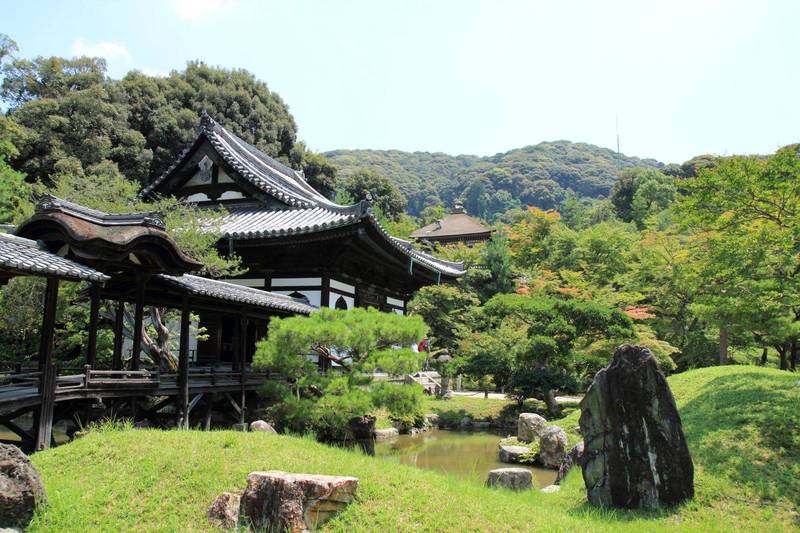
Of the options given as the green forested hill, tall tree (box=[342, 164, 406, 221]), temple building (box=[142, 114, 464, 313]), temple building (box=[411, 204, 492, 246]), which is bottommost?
temple building (box=[142, 114, 464, 313])

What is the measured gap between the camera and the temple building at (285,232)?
1513cm

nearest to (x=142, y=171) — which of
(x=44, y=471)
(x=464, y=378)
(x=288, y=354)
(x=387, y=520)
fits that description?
(x=464, y=378)

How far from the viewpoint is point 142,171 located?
98.8 feet

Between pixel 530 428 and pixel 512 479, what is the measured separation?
19.8 ft

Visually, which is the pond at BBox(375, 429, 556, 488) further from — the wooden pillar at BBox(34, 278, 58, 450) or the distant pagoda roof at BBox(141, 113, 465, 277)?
the wooden pillar at BBox(34, 278, 58, 450)

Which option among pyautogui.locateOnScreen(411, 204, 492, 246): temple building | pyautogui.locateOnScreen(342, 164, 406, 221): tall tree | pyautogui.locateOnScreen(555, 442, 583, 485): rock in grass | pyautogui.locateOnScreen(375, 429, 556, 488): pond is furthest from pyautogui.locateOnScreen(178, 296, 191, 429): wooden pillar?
pyautogui.locateOnScreen(411, 204, 492, 246): temple building

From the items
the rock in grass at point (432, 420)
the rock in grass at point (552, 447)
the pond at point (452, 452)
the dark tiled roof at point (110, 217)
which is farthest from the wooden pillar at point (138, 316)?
the rock in grass at point (432, 420)

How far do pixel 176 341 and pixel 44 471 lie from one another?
35.9 ft

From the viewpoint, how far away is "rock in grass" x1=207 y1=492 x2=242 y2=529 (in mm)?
5324

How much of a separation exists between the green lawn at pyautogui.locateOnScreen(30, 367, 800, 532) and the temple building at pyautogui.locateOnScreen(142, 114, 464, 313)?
824cm

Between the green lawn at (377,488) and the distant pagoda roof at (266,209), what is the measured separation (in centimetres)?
790

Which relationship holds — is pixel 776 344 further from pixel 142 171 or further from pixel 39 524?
pixel 142 171

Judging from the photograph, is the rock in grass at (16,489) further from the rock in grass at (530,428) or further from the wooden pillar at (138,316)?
the rock in grass at (530,428)

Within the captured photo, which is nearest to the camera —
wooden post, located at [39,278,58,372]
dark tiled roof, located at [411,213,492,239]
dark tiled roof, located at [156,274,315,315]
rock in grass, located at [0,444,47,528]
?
rock in grass, located at [0,444,47,528]
